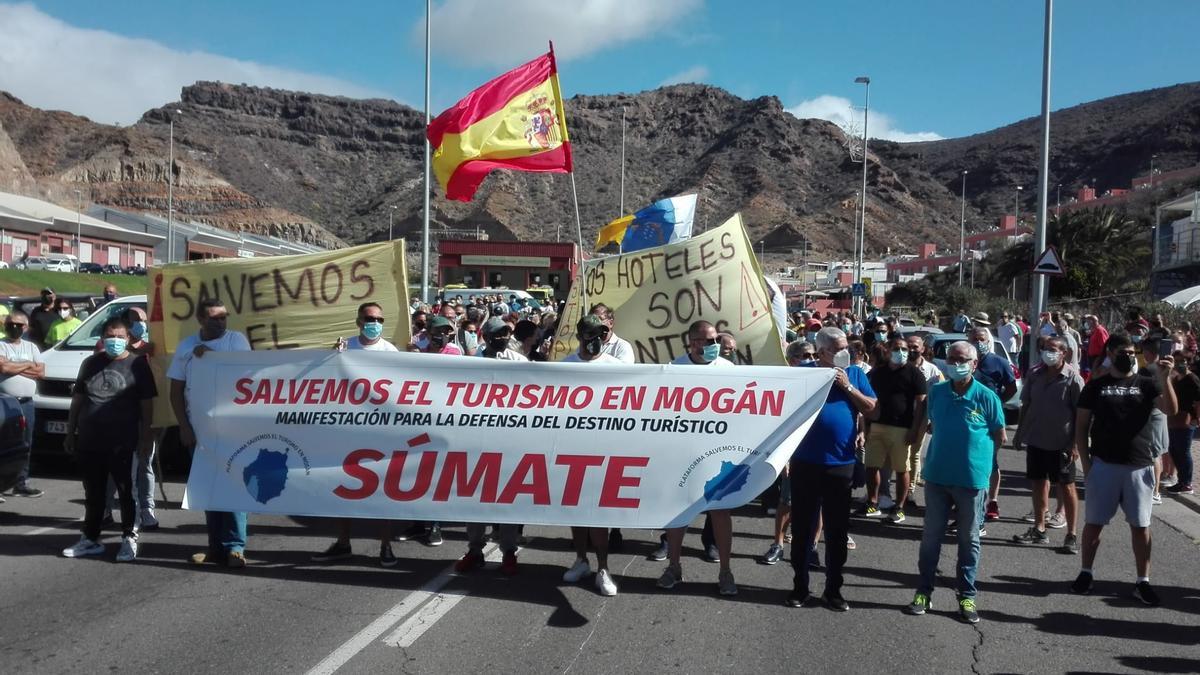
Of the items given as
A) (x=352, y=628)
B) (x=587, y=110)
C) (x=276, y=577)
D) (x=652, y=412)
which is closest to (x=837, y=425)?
(x=652, y=412)

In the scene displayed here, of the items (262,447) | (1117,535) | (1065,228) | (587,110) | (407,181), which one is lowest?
(1117,535)

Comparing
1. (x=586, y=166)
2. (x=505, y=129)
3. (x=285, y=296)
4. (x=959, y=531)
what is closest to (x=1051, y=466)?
(x=959, y=531)

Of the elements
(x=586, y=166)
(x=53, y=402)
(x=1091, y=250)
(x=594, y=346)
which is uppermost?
(x=586, y=166)

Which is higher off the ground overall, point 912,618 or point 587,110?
point 587,110

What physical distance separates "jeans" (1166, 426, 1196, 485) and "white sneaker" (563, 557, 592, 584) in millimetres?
7094

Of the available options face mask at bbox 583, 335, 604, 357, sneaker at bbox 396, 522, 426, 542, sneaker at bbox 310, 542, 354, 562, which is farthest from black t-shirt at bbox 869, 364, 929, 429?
sneaker at bbox 310, 542, 354, 562

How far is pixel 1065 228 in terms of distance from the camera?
42188 millimetres

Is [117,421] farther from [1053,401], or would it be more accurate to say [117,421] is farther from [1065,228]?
[1065,228]

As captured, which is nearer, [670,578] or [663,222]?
[670,578]

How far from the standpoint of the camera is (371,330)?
7.66m

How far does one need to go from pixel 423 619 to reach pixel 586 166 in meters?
139

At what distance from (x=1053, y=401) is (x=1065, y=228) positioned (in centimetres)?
3750

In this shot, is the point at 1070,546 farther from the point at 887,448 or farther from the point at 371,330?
the point at 371,330

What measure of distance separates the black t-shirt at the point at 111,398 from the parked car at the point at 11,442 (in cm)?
129
